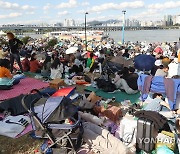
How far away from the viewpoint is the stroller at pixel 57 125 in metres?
2.89

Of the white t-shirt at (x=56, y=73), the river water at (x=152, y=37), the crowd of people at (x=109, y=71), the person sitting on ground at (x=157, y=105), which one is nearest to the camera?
the person sitting on ground at (x=157, y=105)

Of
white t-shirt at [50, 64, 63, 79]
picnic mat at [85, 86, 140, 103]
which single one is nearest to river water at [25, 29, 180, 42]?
white t-shirt at [50, 64, 63, 79]

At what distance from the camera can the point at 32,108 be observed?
9.81ft

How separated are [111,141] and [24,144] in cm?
122

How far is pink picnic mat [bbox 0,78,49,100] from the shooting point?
551 centimetres

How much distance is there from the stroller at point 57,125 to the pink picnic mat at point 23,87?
104 inches

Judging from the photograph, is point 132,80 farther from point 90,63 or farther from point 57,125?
point 57,125

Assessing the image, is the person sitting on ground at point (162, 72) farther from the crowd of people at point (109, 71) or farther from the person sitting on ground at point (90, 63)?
the person sitting on ground at point (90, 63)

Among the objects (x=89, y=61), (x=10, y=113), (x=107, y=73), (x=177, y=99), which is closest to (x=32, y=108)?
(x=10, y=113)

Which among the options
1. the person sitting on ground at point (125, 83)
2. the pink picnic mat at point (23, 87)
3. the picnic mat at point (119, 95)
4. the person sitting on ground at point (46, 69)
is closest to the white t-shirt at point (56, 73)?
the person sitting on ground at point (46, 69)

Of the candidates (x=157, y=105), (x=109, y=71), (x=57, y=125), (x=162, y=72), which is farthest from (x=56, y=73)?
(x=57, y=125)

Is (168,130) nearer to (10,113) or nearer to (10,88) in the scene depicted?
(10,113)

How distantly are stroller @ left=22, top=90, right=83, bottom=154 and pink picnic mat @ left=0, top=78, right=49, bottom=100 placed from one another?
264 centimetres

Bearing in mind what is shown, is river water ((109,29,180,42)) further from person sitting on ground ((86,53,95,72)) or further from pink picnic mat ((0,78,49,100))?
pink picnic mat ((0,78,49,100))
